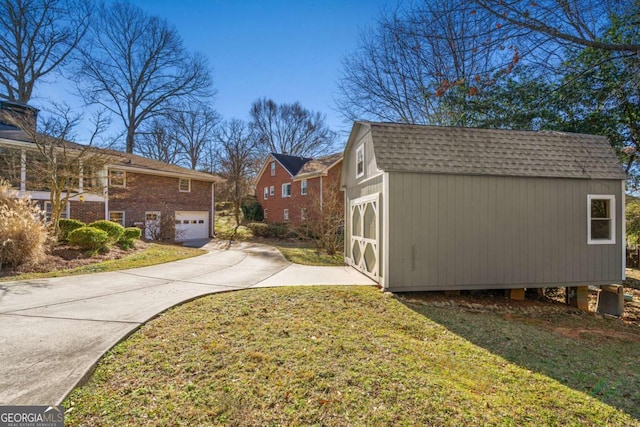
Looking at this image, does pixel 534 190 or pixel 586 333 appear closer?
pixel 586 333

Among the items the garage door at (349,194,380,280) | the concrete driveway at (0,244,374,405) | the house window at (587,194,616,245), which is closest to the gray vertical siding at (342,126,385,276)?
the garage door at (349,194,380,280)

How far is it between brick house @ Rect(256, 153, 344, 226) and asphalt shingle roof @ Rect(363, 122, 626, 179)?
983 cm

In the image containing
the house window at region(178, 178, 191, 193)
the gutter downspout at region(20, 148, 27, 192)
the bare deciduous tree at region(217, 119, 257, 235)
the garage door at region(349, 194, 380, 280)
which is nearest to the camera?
the garage door at region(349, 194, 380, 280)

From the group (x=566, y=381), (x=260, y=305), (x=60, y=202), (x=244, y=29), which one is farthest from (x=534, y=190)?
(x=60, y=202)

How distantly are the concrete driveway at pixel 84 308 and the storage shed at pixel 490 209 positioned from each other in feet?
5.32

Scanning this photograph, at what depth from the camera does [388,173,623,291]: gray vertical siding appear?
676 cm

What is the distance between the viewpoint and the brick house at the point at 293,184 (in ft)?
64.1

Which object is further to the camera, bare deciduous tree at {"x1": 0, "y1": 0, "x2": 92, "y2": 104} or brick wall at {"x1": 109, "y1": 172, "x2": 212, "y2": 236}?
bare deciduous tree at {"x1": 0, "y1": 0, "x2": 92, "y2": 104}

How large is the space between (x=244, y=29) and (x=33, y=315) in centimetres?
1103

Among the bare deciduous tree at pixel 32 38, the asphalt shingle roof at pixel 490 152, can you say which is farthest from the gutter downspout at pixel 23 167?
the asphalt shingle roof at pixel 490 152

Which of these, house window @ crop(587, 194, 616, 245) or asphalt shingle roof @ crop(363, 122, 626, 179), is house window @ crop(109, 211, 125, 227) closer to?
asphalt shingle roof @ crop(363, 122, 626, 179)

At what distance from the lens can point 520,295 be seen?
7680 mm

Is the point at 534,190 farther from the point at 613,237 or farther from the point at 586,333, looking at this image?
the point at 586,333

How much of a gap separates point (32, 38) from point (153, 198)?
1352 centimetres
